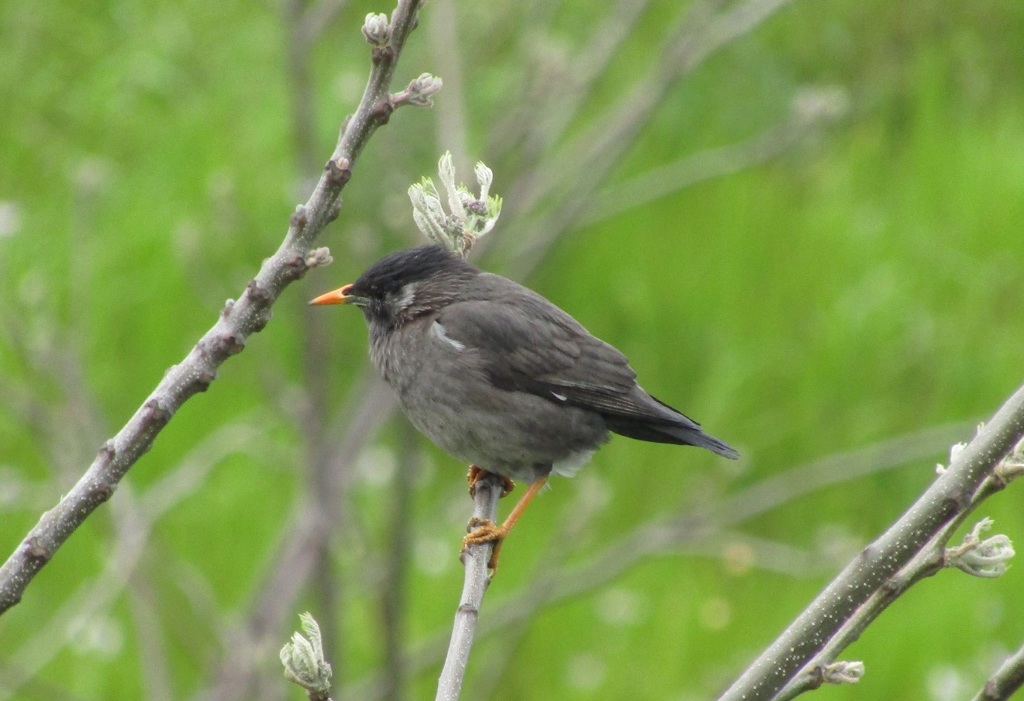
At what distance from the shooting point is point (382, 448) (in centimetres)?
586

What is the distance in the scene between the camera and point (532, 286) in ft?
19.0

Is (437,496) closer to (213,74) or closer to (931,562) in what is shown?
(213,74)

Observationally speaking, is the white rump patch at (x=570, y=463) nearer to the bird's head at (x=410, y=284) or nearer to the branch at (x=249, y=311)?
the bird's head at (x=410, y=284)

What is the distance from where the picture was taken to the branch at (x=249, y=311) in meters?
1.77

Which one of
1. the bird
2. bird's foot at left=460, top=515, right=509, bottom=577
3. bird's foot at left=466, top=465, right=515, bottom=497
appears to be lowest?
bird's foot at left=460, top=515, right=509, bottom=577

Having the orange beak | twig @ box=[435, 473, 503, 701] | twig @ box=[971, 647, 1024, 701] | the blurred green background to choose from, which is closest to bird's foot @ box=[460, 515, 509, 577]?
twig @ box=[435, 473, 503, 701]

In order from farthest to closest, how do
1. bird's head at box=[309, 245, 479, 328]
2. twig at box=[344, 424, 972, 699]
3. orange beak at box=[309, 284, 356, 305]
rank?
1. twig at box=[344, 424, 972, 699]
2. bird's head at box=[309, 245, 479, 328]
3. orange beak at box=[309, 284, 356, 305]

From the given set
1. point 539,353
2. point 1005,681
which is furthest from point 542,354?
point 1005,681

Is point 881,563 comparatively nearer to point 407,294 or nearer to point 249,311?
point 249,311

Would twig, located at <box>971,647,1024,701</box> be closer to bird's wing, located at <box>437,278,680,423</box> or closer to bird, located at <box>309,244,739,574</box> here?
bird, located at <box>309,244,739,574</box>

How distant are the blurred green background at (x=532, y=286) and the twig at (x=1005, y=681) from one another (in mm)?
2212

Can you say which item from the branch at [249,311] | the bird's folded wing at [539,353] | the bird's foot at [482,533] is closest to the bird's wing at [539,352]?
the bird's folded wing at [539,353]

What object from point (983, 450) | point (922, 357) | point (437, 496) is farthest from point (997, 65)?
point (983, 450)

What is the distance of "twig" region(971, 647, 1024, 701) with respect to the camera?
158 centimetres
